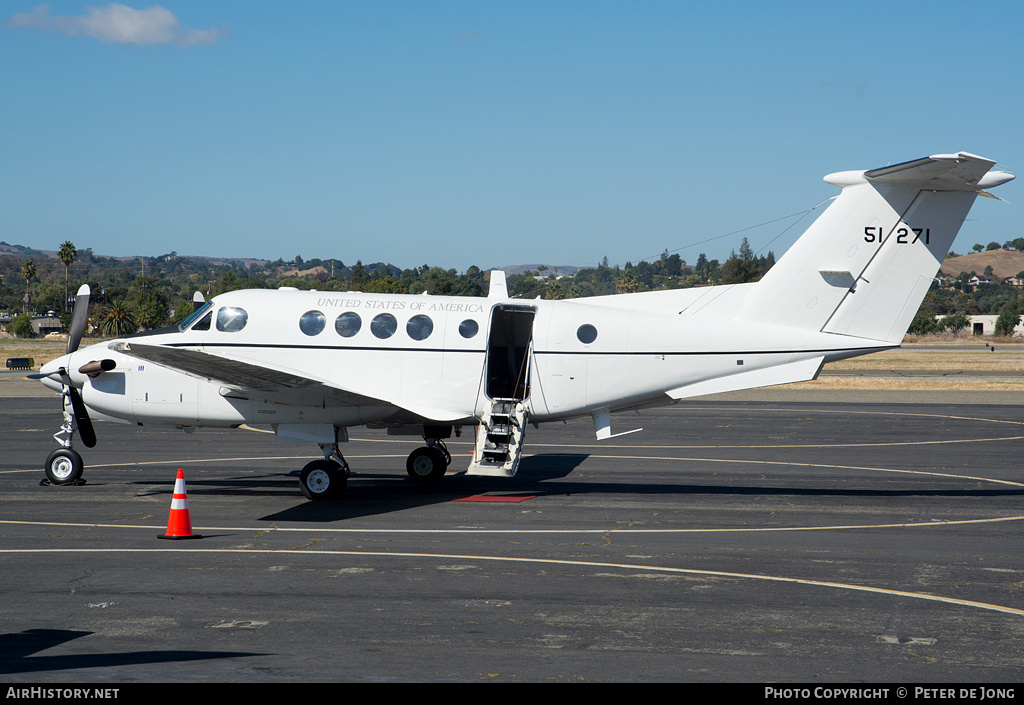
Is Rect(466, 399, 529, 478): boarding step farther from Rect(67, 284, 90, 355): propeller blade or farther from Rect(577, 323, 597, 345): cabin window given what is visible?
Rect(67, 284, 90, 355): propeller blade

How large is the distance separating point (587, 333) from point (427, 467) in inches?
170

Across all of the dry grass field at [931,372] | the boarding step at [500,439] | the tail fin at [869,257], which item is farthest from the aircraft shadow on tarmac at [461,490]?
the dry grass field at [931,372]

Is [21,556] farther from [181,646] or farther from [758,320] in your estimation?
[758,320]

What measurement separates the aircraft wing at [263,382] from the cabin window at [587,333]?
8.20 feet

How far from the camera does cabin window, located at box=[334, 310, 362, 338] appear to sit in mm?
15141

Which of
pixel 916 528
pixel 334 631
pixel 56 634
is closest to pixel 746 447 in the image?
pixel 916 528

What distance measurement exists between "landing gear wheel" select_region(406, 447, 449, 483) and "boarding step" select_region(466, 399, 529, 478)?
220 cm

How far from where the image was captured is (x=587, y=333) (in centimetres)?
1497

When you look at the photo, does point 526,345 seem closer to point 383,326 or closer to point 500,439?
point 500,439

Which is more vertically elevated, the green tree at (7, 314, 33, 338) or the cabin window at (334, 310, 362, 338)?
the cabin window at (334, 310, 362, 338)

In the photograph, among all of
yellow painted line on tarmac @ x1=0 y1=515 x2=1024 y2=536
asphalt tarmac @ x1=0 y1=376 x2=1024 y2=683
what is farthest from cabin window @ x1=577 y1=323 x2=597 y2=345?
yellow painted line on tarmac @ x1=0 y1=515 x2=1024 y2=536

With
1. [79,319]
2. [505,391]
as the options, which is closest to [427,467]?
[505,391]

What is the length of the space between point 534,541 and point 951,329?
4728 inches

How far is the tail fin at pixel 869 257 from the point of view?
558 inches
